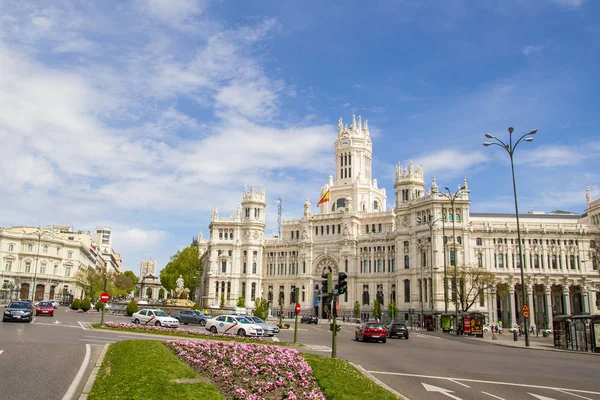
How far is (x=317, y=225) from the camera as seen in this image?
104312mm

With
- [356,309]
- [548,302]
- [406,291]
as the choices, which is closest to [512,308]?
[548,302]

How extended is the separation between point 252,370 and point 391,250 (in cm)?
8146

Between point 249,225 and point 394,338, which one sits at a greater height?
point 249,225

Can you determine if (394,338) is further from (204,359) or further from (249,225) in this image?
(249,225)

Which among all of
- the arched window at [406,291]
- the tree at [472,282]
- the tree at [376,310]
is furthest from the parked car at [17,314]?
the arched window at [406,291]

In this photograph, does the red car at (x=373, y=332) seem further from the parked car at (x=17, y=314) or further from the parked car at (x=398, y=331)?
the parked car at (x=17, y=314)

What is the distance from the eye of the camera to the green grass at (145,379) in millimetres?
10883

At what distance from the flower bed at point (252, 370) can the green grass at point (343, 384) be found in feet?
0.91

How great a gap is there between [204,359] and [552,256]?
80476 millimetres

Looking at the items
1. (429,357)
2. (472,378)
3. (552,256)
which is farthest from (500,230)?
(472,378)

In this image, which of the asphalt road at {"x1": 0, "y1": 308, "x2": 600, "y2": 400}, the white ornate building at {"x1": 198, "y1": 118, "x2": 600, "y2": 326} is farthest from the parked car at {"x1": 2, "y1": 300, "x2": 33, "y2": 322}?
the white ornate building at {"x1": 198, "y1": 118, "x2": 600, "y2": 326}

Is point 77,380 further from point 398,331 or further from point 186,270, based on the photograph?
point 186,270

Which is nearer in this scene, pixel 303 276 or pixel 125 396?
pixel 125 396

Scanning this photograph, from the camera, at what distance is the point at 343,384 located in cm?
1330
